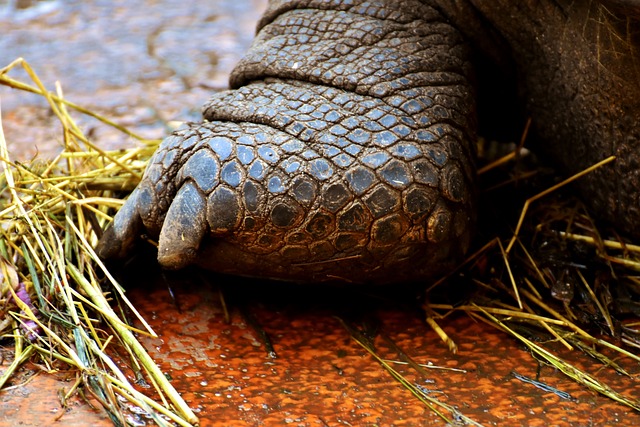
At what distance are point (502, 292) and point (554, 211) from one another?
11.1 inches

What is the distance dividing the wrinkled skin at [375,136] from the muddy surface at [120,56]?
95 cm

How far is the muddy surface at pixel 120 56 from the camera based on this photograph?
2855 millimetres

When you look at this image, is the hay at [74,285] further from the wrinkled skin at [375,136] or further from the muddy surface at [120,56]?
the muddy surface at [120,56]

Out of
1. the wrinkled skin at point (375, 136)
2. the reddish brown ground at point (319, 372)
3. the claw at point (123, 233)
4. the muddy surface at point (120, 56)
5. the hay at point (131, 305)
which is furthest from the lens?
the muddy surface at point (120, 56)

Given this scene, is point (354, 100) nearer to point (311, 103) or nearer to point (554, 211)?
point (311, 103)

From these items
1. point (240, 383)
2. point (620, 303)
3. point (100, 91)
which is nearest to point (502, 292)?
point (620, 303)

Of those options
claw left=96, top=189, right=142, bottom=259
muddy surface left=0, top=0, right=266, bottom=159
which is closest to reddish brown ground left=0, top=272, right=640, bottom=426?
claw left=96, top=189, right=142, bottom=259

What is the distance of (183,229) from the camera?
1.63m

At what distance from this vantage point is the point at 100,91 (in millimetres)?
3123

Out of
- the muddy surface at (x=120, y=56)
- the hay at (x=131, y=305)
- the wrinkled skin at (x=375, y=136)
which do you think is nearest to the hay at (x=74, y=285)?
the hay at (x=131, y=305)

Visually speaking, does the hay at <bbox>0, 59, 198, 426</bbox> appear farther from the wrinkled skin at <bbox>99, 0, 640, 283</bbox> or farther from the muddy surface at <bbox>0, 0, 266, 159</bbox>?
the muddy surface at <bbox>0, 0, 266, 159</bbox>

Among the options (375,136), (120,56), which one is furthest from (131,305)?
(120,56)

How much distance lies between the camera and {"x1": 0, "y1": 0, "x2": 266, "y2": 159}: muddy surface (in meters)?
2.86

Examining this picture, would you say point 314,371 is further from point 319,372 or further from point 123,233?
point 123,233
